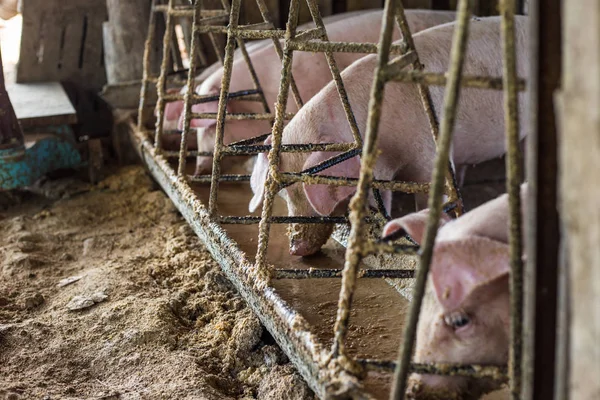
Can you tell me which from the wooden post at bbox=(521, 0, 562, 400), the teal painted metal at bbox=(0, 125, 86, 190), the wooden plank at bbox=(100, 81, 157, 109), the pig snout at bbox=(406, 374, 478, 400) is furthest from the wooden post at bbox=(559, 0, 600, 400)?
the wooden plank at bbox=(100, 81, 157, 109)

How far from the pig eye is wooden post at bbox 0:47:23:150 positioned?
363 centimetres

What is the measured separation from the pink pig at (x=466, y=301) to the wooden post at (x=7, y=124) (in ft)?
11.1

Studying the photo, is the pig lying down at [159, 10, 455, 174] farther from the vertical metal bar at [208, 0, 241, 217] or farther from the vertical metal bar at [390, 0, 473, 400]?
the vertical metal bar at [390, 0, 473, 400]

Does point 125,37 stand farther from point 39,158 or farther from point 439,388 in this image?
point 439,388

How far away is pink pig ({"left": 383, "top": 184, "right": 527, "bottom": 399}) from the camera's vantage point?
77.8 inches

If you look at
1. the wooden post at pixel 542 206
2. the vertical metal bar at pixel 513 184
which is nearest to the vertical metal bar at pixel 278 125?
the vertical metal bar at pixel 513 184

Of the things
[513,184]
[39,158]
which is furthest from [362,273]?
[39,158]

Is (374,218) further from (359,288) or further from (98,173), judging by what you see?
(98,173)

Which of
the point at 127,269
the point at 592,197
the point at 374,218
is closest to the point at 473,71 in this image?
the point at 374,218

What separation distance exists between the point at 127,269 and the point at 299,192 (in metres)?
1.07

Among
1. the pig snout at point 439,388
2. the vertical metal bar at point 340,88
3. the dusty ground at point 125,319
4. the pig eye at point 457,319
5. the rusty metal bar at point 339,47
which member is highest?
the rusty metal bar at point 339,47

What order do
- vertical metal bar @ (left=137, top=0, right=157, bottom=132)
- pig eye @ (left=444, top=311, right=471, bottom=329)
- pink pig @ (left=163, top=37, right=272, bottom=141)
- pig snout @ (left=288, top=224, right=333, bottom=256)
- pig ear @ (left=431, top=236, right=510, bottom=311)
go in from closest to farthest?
pig ear @ (left=431, top=236, right=510, bottom=311) → pig eye @ (left=444, top=311, right=471, bottom=329) → pig snout @ (left=288, top=224, right=333, bottom=256) → vertical metal bar @ (left=137, top=0, right=157, bottom=132) → pink pig @ (left=163, top=37, right=272, bottom=141)

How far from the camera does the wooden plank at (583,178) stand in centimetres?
125

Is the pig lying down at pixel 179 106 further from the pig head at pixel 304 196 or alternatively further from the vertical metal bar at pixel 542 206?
the vertical metal bar at pixel 542 206
